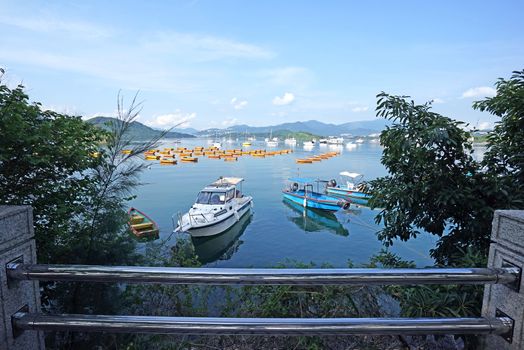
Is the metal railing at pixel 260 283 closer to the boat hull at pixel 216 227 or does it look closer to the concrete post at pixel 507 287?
the concrete post at pixel 507 287

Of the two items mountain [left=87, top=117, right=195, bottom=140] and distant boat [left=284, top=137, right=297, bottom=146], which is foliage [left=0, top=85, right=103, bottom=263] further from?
distant boat [left=284, top=137, right=297, bottom=146]

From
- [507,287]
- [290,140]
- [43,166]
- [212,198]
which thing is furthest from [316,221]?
[290,140]

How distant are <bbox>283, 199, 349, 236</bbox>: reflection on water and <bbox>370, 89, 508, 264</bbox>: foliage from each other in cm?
1841

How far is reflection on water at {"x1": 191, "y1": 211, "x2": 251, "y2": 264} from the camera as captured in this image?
16.4 meters

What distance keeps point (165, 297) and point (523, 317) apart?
136 inches

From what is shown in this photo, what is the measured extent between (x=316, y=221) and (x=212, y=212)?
10603mm

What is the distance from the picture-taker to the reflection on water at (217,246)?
1642cm

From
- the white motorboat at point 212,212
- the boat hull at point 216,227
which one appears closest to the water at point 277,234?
the boat hull at point 216,227

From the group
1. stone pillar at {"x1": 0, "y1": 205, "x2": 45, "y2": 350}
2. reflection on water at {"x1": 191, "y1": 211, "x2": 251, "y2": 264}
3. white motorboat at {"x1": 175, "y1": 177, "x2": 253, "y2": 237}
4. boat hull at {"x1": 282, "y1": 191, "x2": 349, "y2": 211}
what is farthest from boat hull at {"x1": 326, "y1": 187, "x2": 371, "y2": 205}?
stone pillar at {"x1": 0, "y1": 205, "x2": 45, "y2": 350}

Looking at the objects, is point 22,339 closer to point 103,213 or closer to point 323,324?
point 323,324

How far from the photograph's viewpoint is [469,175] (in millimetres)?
3393

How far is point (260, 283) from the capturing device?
47.8 inches

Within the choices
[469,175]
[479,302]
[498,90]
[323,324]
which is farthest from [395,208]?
[323,324]

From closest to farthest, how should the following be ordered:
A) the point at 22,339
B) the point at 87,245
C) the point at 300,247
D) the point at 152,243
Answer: the point at 22,339
the point at 87,245
the point at 152,243
the point at 300,247
